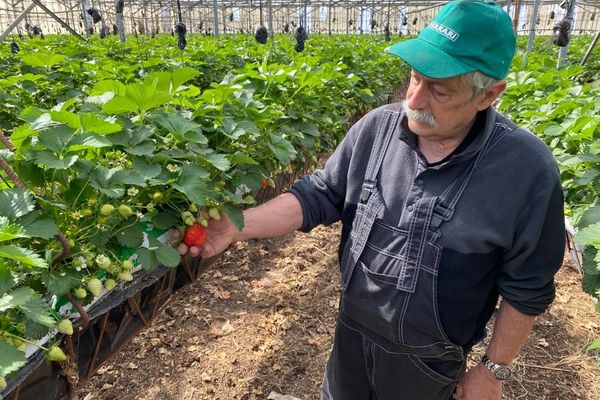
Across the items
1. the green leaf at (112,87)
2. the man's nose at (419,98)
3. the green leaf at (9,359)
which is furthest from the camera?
the green leaf at (112,87)

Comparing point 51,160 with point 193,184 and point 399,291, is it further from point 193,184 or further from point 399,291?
point 399,291

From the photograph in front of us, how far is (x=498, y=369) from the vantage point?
1760 mm

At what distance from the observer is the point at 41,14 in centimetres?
2652

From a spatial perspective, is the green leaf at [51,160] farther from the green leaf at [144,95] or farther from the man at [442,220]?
the man at [442,220]

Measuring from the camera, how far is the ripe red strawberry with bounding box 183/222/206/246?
1.59 meters

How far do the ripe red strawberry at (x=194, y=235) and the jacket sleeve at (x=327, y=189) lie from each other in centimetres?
48

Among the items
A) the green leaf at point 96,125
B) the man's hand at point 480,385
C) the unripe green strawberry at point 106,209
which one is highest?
the green leaf at point 96,125

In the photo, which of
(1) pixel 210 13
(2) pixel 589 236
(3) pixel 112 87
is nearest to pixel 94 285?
(3) pixel 112 87

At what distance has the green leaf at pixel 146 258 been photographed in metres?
1.36

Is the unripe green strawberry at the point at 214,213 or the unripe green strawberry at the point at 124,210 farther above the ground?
the unripe green strawberry at the point at 124,210

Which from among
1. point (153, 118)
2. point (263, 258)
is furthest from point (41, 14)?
point (153, 118)

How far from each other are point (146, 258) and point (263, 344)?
6.61ft

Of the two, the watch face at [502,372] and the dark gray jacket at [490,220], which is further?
the watch face at [502,372]

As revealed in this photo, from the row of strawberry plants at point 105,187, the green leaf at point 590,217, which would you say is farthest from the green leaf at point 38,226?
the green leaf at point 590,217
